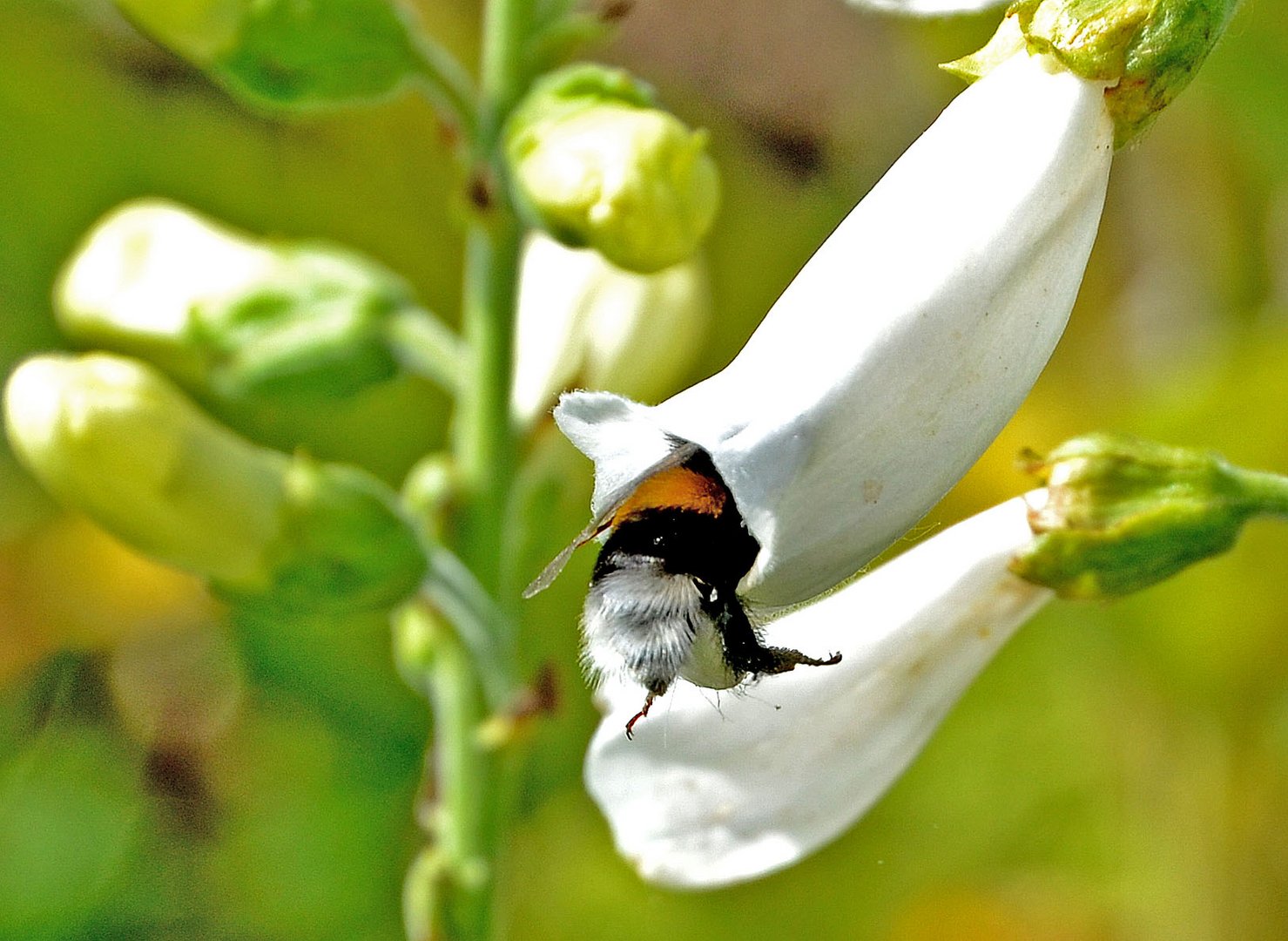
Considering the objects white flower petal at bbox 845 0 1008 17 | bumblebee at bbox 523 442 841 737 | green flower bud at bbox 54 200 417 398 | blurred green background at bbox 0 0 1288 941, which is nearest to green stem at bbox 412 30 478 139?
green flower bud at bbox 54 200 417 398

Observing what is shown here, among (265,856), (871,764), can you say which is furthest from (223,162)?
(871,764)

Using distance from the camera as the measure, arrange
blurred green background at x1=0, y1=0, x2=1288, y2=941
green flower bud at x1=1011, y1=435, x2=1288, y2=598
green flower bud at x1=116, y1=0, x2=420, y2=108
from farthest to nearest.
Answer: blurred green background at x1=0, y1=0, x2=1288, y2=941
green flower bud at x1=116, y1=0, x2=420, y2=108
green flower bud at x1=1011, y1=435, x2=1288, y2=598

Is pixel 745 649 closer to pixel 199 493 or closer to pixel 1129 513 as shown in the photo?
pixel 1129 513

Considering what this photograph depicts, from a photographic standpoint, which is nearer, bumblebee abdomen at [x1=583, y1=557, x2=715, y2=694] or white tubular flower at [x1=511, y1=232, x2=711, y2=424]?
bumblebee abdomen at [x1=583, y1=557, x2=715, y2=694]

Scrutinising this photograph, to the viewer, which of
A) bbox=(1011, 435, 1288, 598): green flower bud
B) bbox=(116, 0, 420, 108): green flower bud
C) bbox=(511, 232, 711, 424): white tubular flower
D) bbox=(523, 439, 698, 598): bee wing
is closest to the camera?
bbox=(523, 439, 698, 598): bee wing

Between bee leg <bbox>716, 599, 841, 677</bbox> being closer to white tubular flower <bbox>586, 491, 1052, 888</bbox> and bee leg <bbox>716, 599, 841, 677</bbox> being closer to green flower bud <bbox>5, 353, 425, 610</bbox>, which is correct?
white tubular flower <bbox>586, 491, 1052, 888</bbox>

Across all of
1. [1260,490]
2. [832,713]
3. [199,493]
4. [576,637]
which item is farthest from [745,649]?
[576,637]

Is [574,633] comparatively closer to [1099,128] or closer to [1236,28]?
[1236,28]

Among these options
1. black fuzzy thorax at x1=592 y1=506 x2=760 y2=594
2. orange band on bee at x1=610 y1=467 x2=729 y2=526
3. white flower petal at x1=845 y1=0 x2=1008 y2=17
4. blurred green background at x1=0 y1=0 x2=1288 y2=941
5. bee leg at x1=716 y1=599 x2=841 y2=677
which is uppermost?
white flower petal at x1=845 y1=0 x2=1008 y2=17
